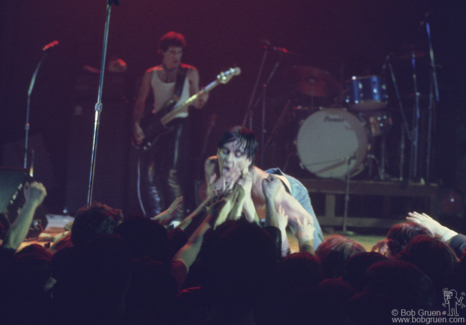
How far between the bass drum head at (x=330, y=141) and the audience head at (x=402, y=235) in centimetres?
379

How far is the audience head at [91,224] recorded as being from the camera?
77.2 inches

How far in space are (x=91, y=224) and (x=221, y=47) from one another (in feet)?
18.9

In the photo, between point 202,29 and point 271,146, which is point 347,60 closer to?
point 271,146

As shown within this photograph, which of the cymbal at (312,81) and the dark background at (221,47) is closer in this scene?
the cymbal at (312,81)

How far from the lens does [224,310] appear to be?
150cm

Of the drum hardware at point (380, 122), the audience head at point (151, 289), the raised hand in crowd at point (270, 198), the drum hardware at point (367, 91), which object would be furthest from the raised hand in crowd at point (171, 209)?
the drum hardware at point (380, 122)

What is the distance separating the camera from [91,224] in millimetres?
1982

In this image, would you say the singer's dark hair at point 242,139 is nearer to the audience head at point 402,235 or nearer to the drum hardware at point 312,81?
the audience head at point 402,235

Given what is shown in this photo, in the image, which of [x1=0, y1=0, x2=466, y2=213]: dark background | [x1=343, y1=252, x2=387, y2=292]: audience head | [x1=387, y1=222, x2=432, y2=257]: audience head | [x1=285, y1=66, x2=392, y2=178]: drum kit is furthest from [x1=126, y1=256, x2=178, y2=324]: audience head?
[x1=0, y1=0, x2=466, y2=213]: dark background

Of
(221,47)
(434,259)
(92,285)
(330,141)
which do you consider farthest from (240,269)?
(221,47)

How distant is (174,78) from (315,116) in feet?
6.70

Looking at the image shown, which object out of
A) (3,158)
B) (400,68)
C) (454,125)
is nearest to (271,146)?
(400,68)

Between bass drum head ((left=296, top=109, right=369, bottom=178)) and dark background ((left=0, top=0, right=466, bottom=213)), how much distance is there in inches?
37.6

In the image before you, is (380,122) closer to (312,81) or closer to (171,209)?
(312,81)
